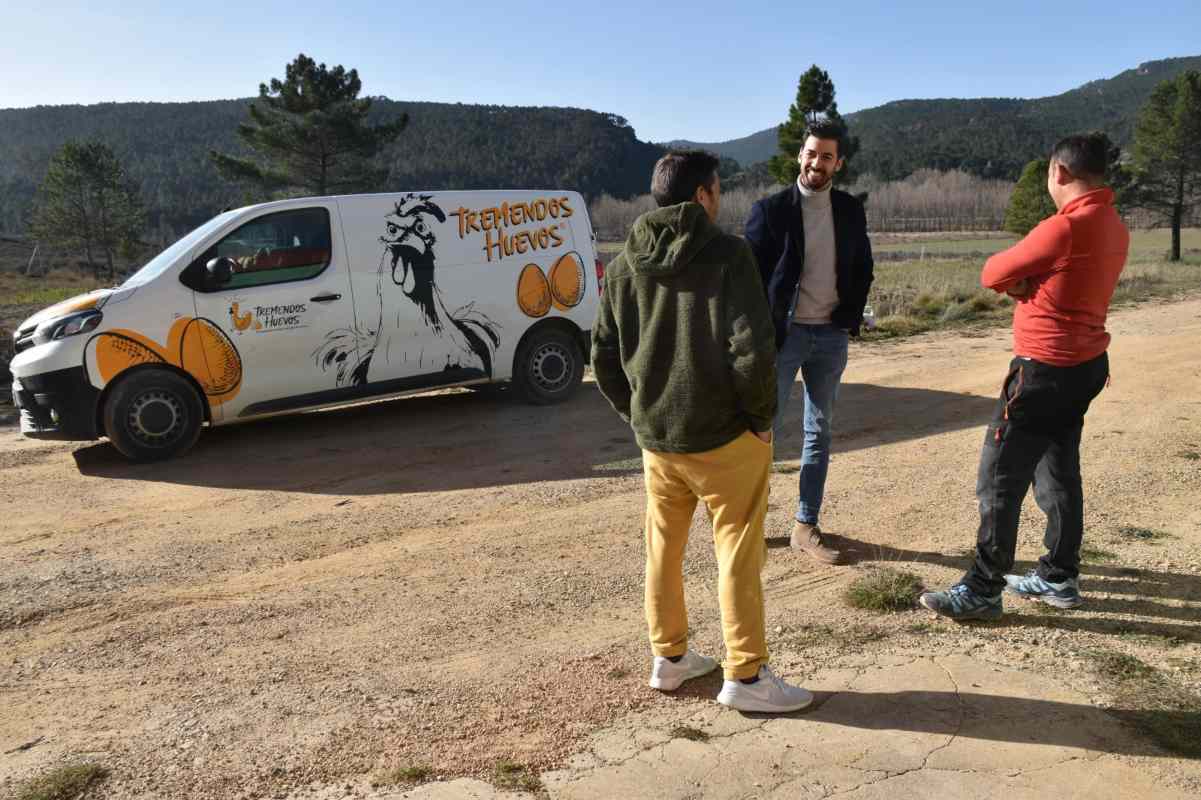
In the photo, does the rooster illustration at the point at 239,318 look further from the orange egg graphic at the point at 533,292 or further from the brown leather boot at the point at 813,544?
the brown leather boot at the point at 813,544

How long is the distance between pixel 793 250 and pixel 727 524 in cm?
186

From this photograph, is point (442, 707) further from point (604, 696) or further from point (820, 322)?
point (820, 322)

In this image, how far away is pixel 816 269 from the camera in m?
4.81

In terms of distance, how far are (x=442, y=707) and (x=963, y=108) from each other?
177681mm

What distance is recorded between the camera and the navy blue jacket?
4.71 meters

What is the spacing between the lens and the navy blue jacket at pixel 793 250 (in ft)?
15.5

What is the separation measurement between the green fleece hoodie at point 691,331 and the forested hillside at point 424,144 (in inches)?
4434

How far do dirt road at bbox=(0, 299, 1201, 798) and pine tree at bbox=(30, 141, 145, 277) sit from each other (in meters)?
42.3

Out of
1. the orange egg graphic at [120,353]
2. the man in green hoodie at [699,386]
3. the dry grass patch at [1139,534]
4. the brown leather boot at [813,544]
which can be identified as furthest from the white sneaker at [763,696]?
the orange egg graphic at [120,353]

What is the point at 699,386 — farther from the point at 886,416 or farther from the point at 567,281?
the point at 567,281

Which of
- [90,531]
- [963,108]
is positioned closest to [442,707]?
[90,531]

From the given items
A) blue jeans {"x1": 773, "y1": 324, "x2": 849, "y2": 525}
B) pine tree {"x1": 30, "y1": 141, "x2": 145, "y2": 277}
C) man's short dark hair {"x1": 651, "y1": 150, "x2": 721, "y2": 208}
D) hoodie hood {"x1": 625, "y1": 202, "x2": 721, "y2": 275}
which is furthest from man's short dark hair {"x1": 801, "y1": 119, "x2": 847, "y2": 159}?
pine tree {"x1": 30, "y1": 141, "x2": 145, "y2": 277}

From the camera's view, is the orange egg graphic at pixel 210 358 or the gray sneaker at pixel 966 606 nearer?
the gray sneaker at pixel 966 606

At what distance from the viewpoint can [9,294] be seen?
34.5m
